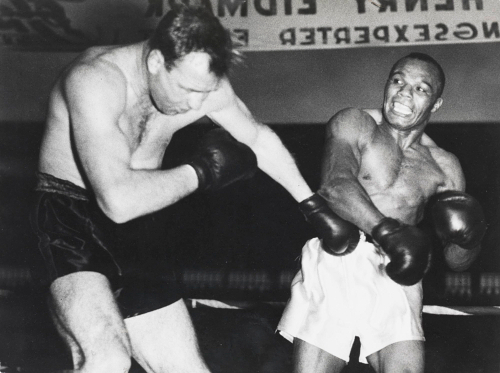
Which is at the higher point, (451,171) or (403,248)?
(451,171)

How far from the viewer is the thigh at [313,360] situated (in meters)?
1.44

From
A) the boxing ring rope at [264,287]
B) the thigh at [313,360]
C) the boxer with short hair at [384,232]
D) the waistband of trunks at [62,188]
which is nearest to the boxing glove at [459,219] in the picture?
the boxer with short hair at [384,232]

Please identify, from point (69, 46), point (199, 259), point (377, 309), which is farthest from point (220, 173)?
point (69, 46)

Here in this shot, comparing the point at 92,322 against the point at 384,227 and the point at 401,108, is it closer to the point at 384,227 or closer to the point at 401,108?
the point at 384,227

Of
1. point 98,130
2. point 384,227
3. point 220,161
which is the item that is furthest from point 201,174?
point 384,227

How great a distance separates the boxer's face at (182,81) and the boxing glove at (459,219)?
2.52 feet

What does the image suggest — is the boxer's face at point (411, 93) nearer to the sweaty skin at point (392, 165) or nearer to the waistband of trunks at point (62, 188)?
the sweaty skin at point (392, 165)

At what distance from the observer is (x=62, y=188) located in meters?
1.34

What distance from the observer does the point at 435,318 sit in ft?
6.36

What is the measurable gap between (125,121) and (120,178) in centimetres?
19

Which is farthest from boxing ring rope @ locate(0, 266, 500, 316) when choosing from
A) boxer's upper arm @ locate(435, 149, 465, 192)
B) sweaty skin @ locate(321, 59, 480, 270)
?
boxer's upper arm @ locate(435, 149, 465, 192)

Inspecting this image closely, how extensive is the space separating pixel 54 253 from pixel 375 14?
1.26m

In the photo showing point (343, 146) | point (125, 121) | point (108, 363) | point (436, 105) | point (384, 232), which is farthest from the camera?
point (436, 105)

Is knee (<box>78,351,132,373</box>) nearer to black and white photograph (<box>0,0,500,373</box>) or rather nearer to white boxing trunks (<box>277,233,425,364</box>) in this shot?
black and white photograph (<box>0,0,500,373</box>)
